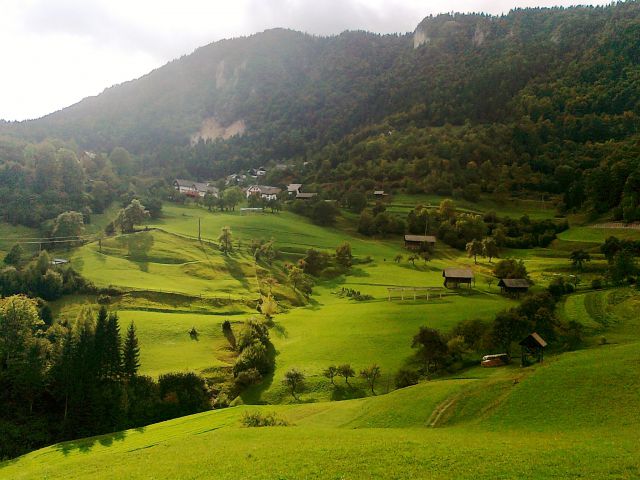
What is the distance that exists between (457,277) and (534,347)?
1346 inches

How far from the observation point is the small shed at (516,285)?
6714 cm

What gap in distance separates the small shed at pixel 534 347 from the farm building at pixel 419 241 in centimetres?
6280

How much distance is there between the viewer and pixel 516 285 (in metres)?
67.2

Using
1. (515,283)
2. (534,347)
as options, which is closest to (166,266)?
(515,283)

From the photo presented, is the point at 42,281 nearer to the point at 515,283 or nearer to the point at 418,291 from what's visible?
the point at 418,291

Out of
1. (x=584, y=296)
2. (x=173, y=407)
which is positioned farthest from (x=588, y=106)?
(x=173, y=407)

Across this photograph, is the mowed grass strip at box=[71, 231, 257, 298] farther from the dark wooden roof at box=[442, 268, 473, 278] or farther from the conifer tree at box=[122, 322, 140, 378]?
the dark wooden roof at box=[442, 268, 473, 278]

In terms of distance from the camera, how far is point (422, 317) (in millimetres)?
61469

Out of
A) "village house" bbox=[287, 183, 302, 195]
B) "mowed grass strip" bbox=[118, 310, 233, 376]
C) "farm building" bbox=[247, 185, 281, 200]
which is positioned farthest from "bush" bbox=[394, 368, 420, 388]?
"farm building" bbox=[247, 185, 281, 200]

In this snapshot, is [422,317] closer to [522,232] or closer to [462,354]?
[462,354]

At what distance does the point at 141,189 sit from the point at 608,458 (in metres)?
154

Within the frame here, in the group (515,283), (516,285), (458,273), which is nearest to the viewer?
(516,285)

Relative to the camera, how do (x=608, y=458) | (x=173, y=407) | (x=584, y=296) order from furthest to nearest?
(x=584, y=296), (x=173, y=407), (x=608, y=458)

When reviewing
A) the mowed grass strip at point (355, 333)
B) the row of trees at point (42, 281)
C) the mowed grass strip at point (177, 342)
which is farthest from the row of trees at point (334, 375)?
the row of trees at point (42, 281)
